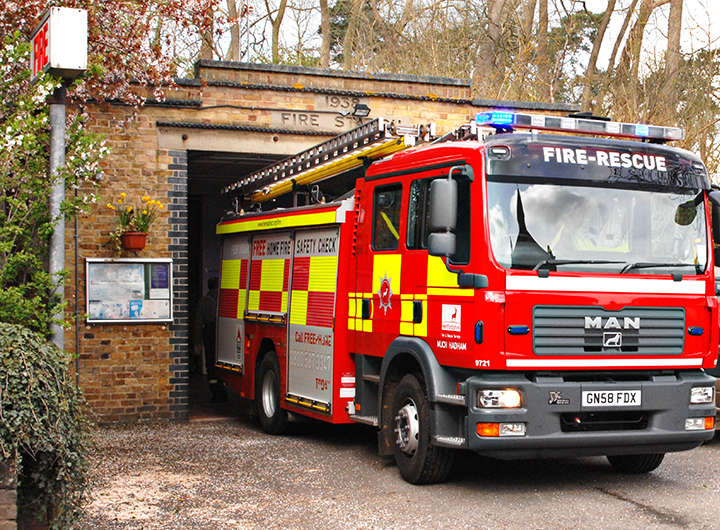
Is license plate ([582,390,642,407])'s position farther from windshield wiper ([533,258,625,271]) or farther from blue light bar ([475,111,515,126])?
blue light bar ([475,111,515,126])

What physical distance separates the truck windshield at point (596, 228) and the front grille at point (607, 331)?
0.33 m

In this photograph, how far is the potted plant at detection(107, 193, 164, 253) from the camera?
11.0 m

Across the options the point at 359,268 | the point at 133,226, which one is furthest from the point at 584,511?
the point at 133,226

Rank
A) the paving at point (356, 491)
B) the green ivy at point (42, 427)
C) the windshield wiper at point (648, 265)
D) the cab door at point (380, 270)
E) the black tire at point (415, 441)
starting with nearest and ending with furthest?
the green ivy at point (42, 427)
the paving at point (356, 491)
the windshield wiper at point (648, 265)
the black tire at point (415, 441)
the cab door at point (380, 270)

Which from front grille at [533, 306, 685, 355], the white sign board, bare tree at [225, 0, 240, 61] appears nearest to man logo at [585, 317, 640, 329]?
front grille at [533, 306, 685, 355]

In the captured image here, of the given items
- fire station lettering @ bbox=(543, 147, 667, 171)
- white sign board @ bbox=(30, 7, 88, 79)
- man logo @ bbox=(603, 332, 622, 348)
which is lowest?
man logo @ bbox=(603, 332, 622, 348)

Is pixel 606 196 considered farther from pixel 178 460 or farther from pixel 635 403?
pixel 178 460

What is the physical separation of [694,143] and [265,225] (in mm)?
10184

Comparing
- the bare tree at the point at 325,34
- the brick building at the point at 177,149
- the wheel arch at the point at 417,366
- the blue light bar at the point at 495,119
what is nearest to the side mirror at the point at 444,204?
the blue light bar at the point at 495,119

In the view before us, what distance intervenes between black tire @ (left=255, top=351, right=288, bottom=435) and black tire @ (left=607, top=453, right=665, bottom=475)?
152 inches

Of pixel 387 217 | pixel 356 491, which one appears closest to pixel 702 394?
pixel 356 491

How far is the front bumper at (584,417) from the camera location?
272 inches

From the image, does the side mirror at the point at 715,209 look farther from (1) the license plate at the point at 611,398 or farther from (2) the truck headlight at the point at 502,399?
(2) the truck headlight at the point at 502,399

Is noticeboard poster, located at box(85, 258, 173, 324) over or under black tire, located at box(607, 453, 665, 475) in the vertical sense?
over
